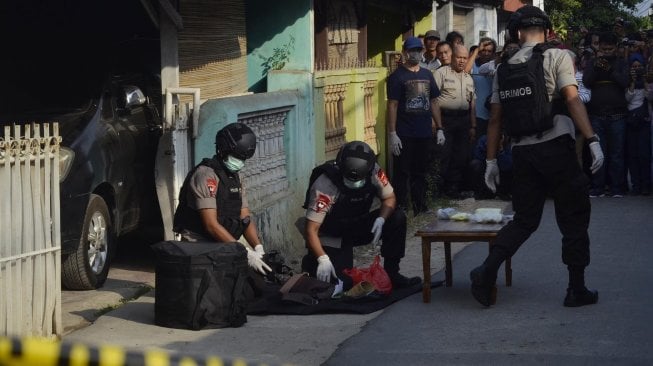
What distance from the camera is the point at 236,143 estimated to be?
25.1ft

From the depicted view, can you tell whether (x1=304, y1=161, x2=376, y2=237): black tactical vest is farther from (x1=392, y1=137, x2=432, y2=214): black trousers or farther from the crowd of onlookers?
the crowd of onlookers

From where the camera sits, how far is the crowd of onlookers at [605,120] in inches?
540

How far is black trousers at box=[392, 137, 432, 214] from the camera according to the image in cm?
1280

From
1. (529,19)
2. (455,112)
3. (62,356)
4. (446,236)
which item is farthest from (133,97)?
(62,356)

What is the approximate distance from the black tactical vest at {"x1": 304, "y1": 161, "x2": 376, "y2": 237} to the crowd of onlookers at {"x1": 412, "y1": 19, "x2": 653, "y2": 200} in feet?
18.0

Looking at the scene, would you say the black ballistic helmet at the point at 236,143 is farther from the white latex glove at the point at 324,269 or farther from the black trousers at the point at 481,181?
the black trousers at the point at 481,181

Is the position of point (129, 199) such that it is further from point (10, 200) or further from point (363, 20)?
point (363, 20)

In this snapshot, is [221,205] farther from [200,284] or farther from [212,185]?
[200,284]

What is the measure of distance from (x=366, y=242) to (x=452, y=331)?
156 cm

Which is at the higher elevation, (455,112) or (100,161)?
(455,112)

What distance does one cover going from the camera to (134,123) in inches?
376

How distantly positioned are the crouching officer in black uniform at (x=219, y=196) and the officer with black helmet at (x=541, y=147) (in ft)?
5.27

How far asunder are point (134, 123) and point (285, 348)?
3.54m

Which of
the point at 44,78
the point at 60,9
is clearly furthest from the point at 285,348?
the point at 60,9
